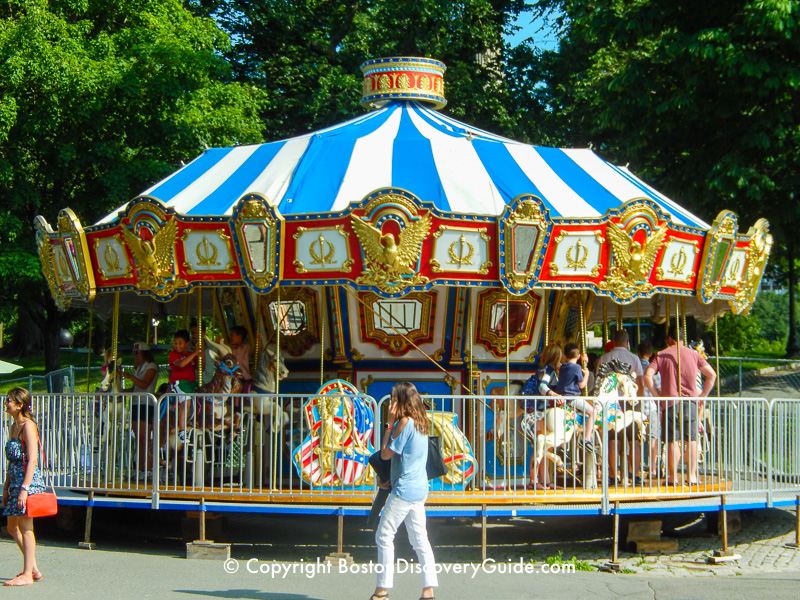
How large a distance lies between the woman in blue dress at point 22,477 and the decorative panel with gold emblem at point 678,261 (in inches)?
255

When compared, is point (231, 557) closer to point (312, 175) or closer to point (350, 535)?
point (350, 535)

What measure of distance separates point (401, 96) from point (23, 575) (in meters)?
8.23

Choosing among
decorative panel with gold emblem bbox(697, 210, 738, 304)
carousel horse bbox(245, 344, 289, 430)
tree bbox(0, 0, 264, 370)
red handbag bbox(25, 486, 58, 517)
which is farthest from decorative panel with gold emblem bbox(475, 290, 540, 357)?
tree bbox(0, 0, 264, 370)

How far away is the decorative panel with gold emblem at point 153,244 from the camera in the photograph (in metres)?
10.3

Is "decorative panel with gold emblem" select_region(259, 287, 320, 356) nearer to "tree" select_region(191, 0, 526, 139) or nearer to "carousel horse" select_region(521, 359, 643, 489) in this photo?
"carousel horse" select_region(521, 359, 643, 489)

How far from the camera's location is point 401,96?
13734mm

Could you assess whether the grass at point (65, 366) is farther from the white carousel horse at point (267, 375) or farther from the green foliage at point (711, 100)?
the white carousel horse at point (267, 375)

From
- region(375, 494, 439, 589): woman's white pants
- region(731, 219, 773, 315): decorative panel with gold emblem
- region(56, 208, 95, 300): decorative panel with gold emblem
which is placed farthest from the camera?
region(731, 219, 773, 315): decorative panel with gold emblem

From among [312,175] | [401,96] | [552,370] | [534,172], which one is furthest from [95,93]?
[552,370]

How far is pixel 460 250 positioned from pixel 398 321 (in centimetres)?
182

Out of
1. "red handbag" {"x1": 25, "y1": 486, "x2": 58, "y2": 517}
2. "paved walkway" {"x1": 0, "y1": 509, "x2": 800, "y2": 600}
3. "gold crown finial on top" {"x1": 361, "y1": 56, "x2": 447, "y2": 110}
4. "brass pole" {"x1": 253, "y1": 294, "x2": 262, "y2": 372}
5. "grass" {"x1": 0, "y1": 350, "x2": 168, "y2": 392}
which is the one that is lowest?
"paved walkway" {"x1": 0, "y1": 509, "x2": 800, "y2": 600}

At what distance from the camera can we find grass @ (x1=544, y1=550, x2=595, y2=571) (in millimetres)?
9258

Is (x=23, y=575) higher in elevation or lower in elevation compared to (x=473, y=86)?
lower

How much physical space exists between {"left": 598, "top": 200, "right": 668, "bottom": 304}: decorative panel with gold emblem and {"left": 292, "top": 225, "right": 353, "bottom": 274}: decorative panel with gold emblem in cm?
268
